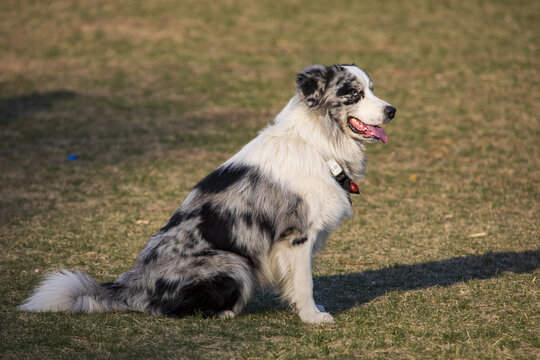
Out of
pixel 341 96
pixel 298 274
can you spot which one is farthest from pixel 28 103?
pixel 298 274

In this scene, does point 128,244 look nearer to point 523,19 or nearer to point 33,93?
point 33,93

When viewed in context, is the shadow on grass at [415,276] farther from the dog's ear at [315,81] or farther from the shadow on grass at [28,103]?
the shadow on grass at [28,103]

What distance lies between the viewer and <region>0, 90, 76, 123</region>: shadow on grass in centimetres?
1291

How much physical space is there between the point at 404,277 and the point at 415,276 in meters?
0.11

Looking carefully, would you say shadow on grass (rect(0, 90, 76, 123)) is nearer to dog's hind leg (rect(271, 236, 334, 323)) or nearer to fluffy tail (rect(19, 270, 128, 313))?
fluffy tail (rect(19, 270, 128, 313))

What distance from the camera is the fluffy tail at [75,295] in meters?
4.91

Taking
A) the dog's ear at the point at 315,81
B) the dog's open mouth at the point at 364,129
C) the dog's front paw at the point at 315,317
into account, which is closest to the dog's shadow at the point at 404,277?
the dog's front paw at the point at 315,317

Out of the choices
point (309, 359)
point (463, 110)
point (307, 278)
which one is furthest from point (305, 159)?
point (463, 110)

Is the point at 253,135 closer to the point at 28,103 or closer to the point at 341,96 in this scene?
the point at 28,103

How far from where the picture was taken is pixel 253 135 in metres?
11.6

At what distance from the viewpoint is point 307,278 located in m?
4.91

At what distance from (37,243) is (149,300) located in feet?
8.79

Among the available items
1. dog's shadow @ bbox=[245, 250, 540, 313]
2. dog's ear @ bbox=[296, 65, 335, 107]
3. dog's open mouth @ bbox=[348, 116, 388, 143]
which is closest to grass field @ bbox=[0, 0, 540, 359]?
dog's shadow @ bbox=[245, 250, 540, 313]

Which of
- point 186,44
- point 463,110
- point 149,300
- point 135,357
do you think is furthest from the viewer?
point 186,44
